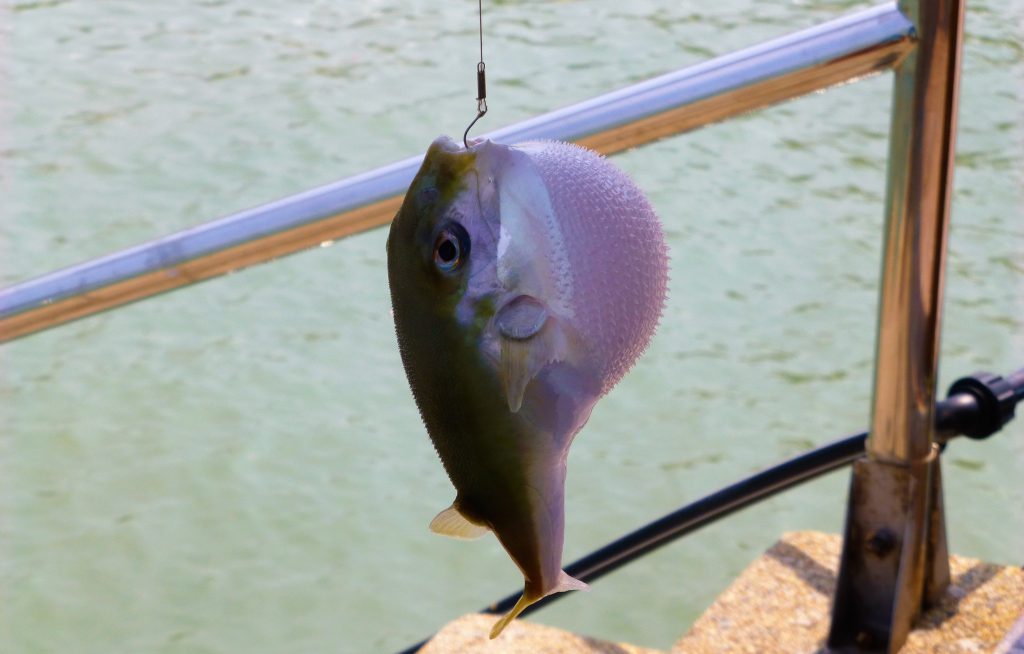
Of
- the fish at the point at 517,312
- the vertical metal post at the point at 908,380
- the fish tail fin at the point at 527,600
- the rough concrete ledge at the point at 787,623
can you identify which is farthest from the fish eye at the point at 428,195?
the rough concrete ledge at the point at 787,623

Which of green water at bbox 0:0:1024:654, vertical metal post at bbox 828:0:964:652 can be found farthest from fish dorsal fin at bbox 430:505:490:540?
green water at bbox 0:0:1024:654

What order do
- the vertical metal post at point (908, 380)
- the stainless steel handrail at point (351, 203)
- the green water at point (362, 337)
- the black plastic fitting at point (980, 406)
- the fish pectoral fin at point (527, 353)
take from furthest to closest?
the green water at point (362, 337) < the black plastic fitting at point (980, 406) < the vertical metal post at point (908, 380) < the stainless steel handrail at point (351, 203) < the fish pectoral fin at point (527, 353)

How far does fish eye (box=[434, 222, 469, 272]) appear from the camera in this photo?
0.42 meters

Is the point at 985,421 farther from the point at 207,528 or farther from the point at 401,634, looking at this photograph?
the point at 207,528

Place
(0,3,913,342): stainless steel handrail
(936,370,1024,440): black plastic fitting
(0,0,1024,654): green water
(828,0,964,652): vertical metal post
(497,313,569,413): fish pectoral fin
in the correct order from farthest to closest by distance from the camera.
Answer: (0,0,1024,654): green water
(936,370,1024,440): black plastic fitting
(828,0,964,652): vertical metal post
(0,3,913,342): stainless steel handrail
(497,313,569,413): fish pectoral fin

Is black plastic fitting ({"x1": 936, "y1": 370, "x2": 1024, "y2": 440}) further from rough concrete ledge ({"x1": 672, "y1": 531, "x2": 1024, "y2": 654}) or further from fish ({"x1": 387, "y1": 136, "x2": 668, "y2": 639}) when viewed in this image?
fish ({"x1": 387, "y1": 136, "x2": 668, "y2": 639})

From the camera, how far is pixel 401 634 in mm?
2467

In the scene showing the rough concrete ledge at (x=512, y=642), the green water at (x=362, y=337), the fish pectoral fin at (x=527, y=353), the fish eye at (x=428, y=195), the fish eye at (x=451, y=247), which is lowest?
the green water at (x=362, y=337)

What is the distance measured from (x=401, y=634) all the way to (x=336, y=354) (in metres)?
0.92

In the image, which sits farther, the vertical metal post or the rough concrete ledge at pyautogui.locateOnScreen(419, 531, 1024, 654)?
the rough concrete ledge at pyautogui.locateOnScreen(419, 531, 1024, 654)

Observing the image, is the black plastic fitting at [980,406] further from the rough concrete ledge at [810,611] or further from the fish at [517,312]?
the fish at [517,312]

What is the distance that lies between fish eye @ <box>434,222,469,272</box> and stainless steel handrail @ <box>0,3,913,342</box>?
0.37 metres

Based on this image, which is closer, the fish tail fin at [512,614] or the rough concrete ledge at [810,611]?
the fish tail fin at [512,614]

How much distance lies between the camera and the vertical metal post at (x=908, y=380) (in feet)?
3.21
